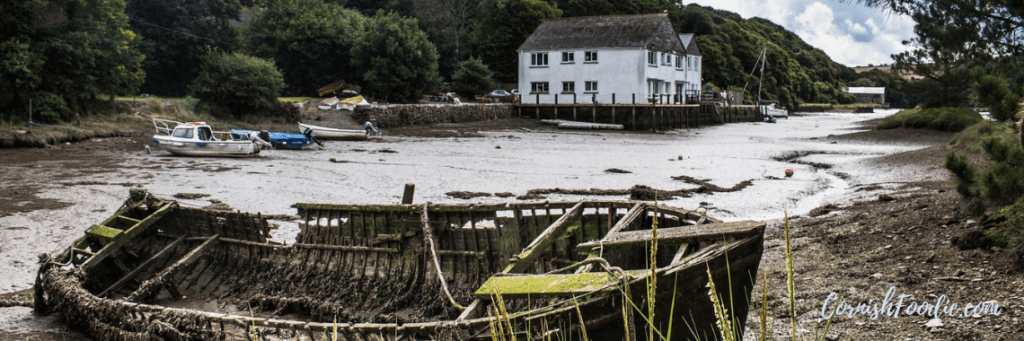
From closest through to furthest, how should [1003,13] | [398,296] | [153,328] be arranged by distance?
[153,328]
[398,296]
[1003,13]

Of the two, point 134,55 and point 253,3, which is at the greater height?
point 253,3

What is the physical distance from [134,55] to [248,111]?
20.1ft

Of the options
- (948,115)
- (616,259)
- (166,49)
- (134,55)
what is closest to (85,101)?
(134,55)

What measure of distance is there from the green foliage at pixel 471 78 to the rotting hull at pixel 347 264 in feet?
162

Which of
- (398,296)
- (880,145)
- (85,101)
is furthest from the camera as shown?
(85,101)

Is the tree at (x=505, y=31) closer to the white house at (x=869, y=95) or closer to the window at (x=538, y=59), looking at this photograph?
the window at (x=538, y=59)

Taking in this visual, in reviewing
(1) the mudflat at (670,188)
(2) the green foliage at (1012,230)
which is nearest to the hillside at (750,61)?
(1) the mudflat at (670,188)

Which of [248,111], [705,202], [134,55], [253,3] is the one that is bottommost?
[705,202]

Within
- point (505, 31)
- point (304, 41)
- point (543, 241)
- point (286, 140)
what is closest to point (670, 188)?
point (543, 241)

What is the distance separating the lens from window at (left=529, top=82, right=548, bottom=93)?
55812 mm

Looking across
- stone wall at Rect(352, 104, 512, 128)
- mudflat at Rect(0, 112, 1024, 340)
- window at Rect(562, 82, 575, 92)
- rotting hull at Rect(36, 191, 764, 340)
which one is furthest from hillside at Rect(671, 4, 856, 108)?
rotting hull at Rect(36, 191, 764, 340)

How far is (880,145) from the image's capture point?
100ft

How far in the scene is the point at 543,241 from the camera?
6.64 m

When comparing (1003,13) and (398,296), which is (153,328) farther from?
(1003,13)
